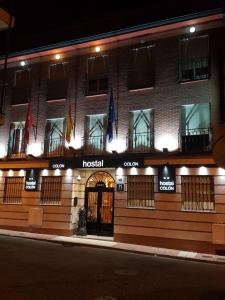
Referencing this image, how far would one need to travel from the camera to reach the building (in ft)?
46.1

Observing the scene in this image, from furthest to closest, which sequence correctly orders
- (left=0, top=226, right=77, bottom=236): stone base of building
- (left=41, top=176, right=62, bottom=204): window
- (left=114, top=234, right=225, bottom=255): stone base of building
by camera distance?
(left=41, top=176, right=62, bottom=204): window, (left=0, top=226, right=77, bottom=236): stone base of building, (left=114, top=234, right=225, bottom=255): stone base of building

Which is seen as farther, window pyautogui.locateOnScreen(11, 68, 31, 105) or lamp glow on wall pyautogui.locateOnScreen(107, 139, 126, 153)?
window pyautogui.locateOnScreen(11, 68, 31, 105)

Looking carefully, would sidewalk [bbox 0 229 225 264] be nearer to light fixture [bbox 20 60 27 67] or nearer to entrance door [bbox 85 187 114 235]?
entrance door [bbox 85 187 114 235]

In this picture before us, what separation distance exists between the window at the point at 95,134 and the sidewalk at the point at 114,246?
4427 millimetres

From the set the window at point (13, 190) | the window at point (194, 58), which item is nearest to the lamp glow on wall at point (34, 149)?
the window at point (13, 190)

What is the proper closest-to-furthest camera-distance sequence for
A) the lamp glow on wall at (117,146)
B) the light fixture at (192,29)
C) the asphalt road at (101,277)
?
the asphalt road at (101,277) → the light fixture at (192,29) → the lamp glow on wall at (117,146)

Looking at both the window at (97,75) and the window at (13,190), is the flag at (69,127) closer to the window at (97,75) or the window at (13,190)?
the window at (97,75)

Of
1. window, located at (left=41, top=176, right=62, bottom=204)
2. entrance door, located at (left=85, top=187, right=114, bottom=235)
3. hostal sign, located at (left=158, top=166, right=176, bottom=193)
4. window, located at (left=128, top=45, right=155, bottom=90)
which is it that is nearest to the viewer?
hostal sign, located at (left=158, top=166, right=176, bottom=193)

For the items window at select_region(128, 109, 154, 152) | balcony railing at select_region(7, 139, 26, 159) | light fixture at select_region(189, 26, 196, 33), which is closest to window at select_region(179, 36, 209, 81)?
light fixture at select_region(189, 26, 196, 33)

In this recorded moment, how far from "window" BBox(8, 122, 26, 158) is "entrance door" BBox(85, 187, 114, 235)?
488 cm

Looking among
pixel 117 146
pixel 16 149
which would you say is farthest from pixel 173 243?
pixel 16 149

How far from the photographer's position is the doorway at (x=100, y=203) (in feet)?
54.6

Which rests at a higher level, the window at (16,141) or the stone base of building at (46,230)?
the window at (16,141)

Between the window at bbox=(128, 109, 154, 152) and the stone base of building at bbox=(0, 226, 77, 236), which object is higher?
the window at bbox=(128, 109, 154, 152)
